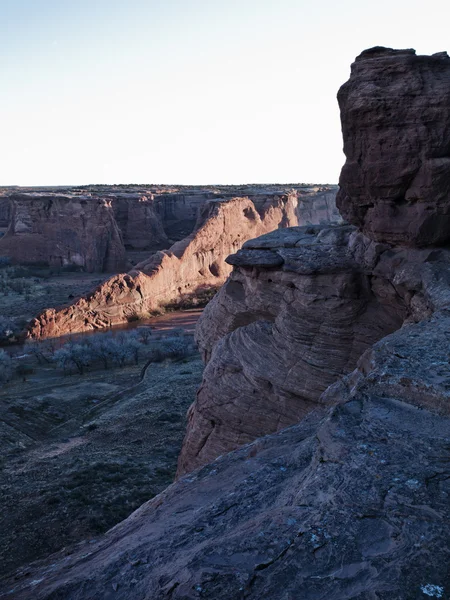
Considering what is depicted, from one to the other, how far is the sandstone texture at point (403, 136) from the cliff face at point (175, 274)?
2534 centimetres

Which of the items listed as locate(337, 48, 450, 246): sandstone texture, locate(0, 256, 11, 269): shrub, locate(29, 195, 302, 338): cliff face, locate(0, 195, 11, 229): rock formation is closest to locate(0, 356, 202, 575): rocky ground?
locate(337, 48, 450, 246): sandstone texture

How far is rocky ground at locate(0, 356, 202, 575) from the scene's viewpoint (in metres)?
11.2

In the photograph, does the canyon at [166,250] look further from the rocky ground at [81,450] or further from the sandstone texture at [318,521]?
the sandstone texture at [318,521]

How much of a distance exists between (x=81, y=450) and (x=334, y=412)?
11.7 meters

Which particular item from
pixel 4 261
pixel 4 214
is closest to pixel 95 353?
pixel 4 261

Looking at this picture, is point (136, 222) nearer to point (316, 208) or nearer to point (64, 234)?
point (64, 234)

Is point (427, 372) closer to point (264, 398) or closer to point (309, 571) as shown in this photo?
point (309, 571)

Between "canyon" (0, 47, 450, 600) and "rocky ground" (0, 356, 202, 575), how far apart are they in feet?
7.10

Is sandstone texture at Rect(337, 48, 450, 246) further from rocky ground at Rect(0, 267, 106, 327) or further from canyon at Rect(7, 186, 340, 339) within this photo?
rocky ground at Rect(0, 267, 106, 327)

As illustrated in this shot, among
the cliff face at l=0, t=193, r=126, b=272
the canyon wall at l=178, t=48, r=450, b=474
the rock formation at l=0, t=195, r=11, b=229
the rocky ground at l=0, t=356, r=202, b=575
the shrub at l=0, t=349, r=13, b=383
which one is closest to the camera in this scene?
the canyon wall at l=178, t=48, r=450, b=474

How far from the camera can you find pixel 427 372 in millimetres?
5672

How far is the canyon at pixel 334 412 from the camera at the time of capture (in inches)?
148

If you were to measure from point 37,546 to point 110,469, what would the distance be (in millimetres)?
3382

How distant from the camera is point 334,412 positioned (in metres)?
5.38
